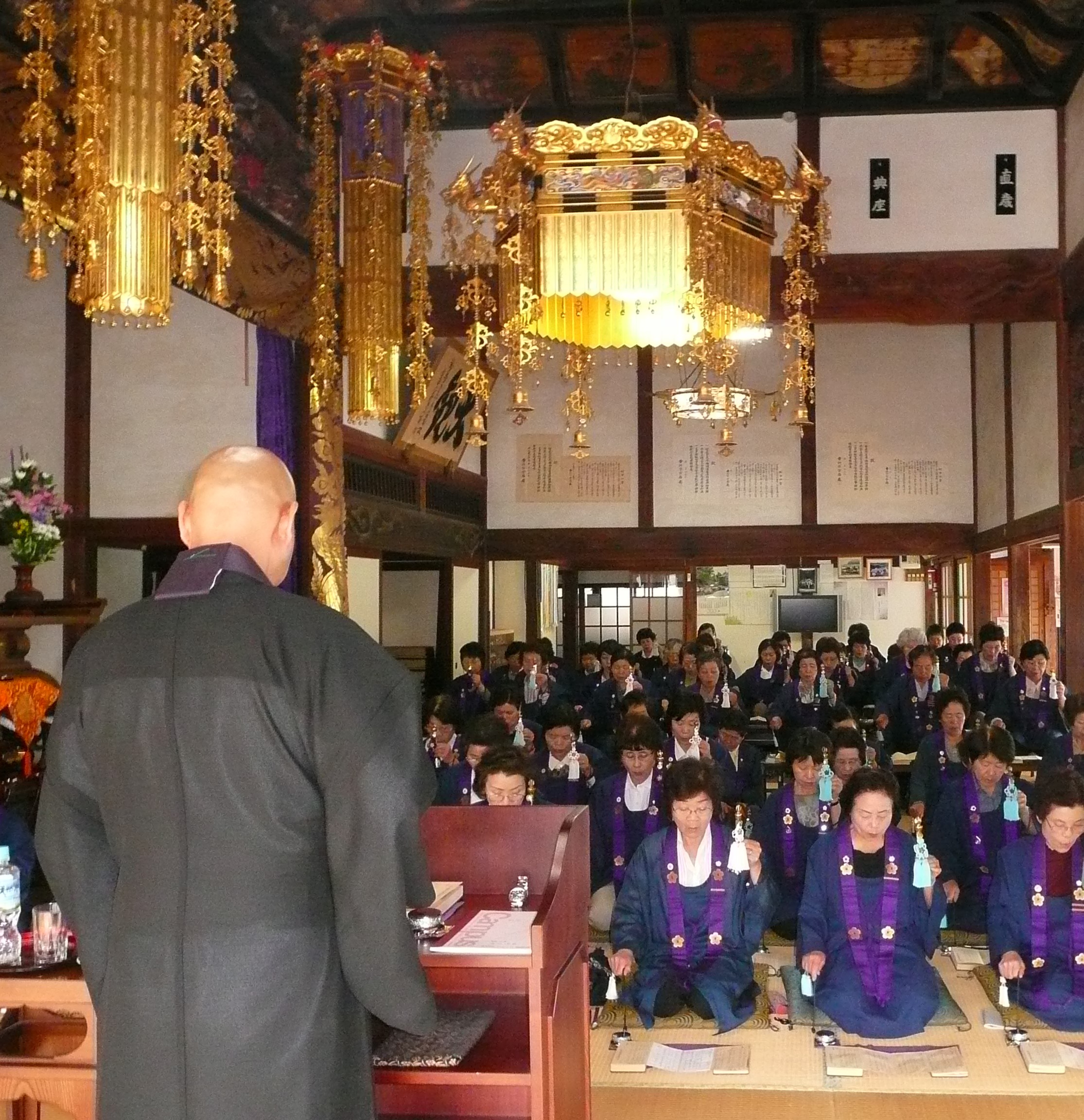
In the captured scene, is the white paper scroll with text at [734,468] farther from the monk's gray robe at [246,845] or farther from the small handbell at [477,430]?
the monk's gray robe at [246,845]

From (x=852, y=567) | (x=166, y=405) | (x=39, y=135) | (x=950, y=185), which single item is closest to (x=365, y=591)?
(x=166, y=405)

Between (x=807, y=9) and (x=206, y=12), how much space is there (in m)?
3.48

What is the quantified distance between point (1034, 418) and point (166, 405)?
5764mm

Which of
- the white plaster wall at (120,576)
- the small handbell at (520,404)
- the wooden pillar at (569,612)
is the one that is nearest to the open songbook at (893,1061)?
the small handbell at (520,404)

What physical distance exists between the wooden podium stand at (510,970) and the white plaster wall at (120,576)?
16.5 feet

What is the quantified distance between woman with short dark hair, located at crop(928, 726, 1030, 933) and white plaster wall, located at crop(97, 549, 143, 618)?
190 inches

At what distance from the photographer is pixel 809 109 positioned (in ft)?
22.1

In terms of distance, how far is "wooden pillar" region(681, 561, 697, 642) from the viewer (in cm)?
1086

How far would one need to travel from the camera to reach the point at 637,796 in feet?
17.3

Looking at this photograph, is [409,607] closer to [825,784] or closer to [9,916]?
[825,784]

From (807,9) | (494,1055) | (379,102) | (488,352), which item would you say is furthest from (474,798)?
(807,9)

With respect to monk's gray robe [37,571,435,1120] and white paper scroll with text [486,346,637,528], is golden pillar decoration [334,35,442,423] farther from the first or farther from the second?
white paper scroll with text [486,346,637,528]

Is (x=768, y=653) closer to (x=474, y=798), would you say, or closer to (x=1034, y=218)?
(x=1034, y=218)

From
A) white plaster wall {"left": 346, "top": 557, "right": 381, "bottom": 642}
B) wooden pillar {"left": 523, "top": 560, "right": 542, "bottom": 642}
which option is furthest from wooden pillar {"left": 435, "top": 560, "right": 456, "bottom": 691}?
wooden pillar {"left": 523, "top": 560, "right": 542, "bottom": 642}
